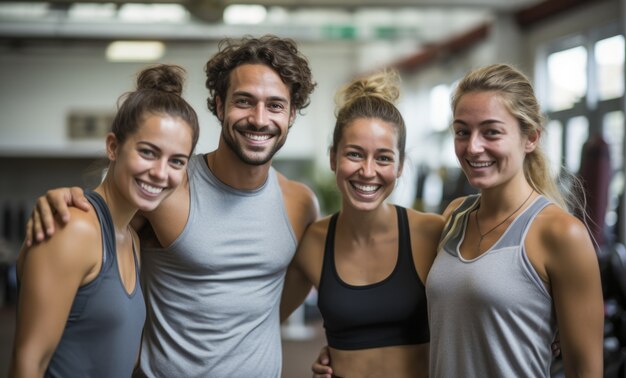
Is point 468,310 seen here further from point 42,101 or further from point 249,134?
point 42,101

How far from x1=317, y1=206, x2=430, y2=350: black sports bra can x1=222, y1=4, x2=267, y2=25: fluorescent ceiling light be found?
261 inches

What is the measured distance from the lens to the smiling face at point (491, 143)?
217 cm

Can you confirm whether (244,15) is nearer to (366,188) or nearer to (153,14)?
(153,14)

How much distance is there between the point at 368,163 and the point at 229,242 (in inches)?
20.4

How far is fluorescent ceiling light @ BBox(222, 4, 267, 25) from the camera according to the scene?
8870mm

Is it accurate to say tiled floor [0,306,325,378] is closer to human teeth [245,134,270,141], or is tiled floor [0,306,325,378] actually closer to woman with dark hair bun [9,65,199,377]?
human teeth [245,134,270,141]

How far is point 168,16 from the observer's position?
10.1m

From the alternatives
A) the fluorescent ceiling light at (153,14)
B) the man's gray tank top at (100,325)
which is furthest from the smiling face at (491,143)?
the fluorescent ceiling light at (153,14)

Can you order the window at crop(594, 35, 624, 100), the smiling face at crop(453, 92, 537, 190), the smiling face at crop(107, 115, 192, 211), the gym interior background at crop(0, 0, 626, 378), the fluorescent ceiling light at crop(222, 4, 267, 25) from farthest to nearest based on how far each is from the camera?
the fluorescent ceiling light at crop(222, 4, 267, 25), the window at crop(594, 35, 624, 100), the gym interior background at crop(0, 0, 626, 378), the smiling face at crop(453, 92, 537, 190), the smiling face at crop(107, 115, 192, 211)

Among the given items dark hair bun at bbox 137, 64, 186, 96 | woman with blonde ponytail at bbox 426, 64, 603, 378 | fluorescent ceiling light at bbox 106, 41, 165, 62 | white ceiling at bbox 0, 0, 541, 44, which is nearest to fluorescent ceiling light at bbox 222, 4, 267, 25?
white ceiling at bbox 0, 0, 541, 44

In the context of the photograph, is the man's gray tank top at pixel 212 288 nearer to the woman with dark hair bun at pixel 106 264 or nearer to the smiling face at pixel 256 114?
the smiling face at pixel 256 114

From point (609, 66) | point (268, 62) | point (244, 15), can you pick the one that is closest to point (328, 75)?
point (244, 15)

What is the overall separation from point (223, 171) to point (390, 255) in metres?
0.62

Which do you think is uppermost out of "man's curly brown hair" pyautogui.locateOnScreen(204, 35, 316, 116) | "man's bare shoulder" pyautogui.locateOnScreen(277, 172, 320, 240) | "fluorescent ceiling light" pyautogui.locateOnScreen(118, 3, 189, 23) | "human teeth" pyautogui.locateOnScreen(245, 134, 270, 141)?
"fluorescent ceiling light" pyautogui.locateOnScreen(118, 3, 189, 23)
